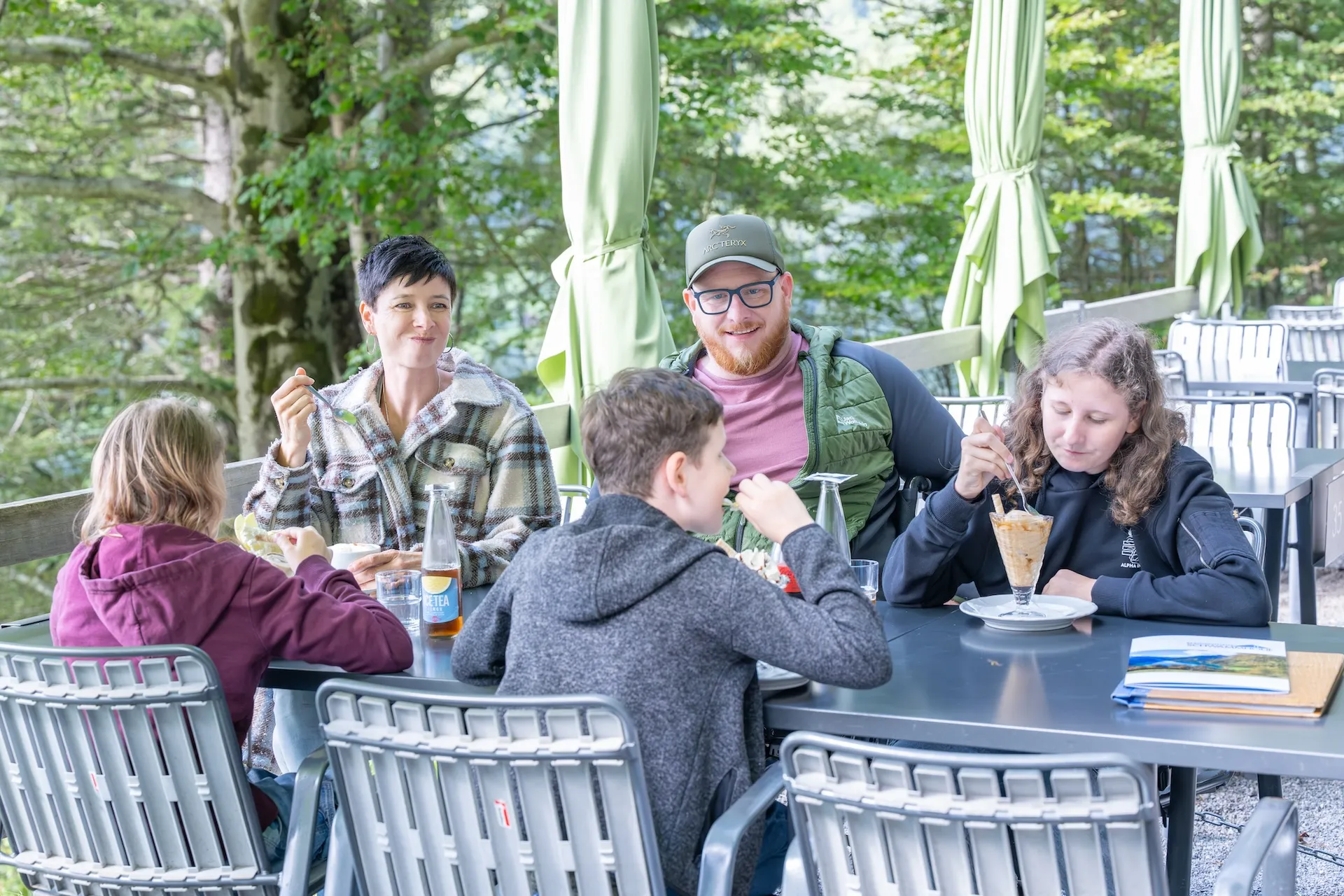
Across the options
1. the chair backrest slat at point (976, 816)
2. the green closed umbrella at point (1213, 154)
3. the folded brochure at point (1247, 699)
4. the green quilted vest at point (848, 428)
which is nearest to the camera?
the chair backrest slat at point (976, 816)

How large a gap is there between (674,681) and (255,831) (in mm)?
650

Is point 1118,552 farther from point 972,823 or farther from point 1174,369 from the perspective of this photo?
point 1174,369

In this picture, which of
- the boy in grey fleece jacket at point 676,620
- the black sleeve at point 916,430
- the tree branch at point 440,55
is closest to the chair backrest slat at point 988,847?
the boy in grey fleece jacket at point 676,620

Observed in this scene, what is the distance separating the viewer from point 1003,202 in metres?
5.65

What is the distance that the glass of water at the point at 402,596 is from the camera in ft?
7.40

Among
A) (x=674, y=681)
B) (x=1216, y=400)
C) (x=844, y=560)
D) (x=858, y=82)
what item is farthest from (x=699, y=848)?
(x=858, y=82)

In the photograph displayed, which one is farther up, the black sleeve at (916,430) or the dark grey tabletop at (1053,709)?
the black sleeve at (916,430)

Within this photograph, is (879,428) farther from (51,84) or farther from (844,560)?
(51,84)

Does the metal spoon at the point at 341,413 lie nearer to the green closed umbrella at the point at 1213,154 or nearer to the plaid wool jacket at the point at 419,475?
the plaid wool jacket at the point at 419,475

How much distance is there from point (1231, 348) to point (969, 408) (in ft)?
10.4

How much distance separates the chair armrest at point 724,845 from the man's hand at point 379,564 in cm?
100

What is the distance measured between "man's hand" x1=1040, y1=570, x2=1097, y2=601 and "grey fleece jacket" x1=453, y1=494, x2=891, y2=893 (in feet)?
2.03

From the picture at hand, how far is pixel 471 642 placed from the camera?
6.19 ft

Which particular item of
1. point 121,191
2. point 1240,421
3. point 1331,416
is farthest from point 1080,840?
point 121,191
